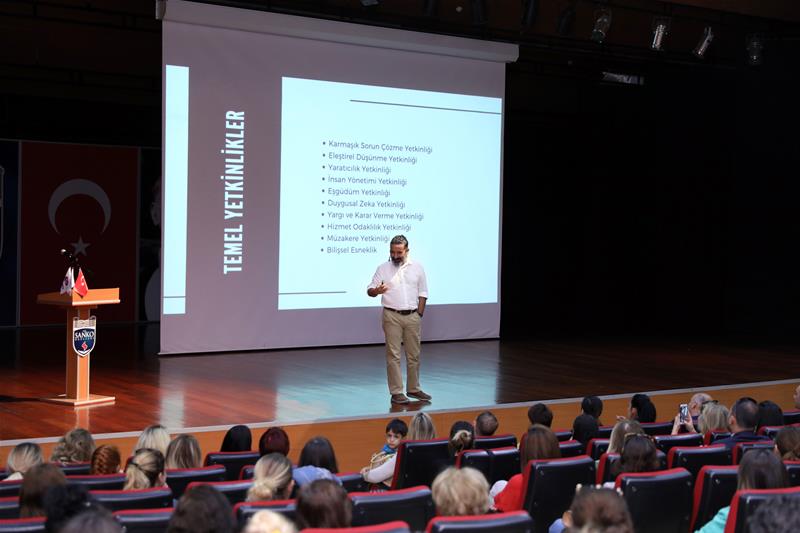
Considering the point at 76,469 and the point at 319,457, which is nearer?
the point at 319,457

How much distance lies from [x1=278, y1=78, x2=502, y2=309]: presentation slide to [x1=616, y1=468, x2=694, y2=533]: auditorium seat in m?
7.27

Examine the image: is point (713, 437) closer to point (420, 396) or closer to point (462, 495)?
point (462, 495)

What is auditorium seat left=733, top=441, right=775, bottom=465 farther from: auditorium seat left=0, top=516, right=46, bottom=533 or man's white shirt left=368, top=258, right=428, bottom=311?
man's white shirt left=368, top=258, right=428, bottom=311

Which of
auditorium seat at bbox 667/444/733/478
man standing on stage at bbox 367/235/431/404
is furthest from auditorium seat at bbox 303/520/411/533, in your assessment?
man standing on stage at bbox 367/235/431/404

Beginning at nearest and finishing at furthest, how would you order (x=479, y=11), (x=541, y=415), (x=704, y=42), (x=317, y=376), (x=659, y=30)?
1. (x=541, y=415)
2. (x=317, y=376)
3. (x=479, y=11)
4. (x=659, y=30)
5. (x=704, y=42)

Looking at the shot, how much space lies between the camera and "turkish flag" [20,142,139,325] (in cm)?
1335

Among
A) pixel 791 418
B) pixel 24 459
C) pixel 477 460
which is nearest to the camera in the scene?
pixel 24 459

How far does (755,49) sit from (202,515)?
11612 millimetres

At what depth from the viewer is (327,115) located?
10.7 meters

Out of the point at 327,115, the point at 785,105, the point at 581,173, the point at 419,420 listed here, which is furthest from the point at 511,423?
the point at 581,173

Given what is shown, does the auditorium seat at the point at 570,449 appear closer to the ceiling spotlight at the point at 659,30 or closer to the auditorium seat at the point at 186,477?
the auditorium seat at the point at 186,477

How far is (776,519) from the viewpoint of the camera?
2332 mm

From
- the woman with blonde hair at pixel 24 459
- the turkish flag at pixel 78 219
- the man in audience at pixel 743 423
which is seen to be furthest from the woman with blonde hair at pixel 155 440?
the turkish flag at pixel 78 219

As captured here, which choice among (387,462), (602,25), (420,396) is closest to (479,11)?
(602,25)
